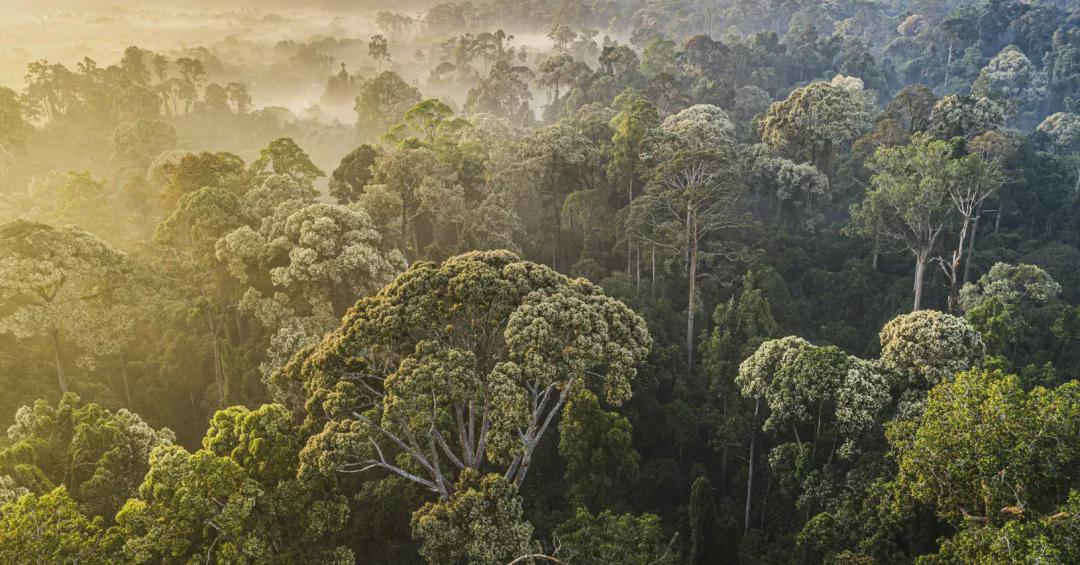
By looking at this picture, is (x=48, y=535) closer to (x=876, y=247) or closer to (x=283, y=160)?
(x=283, y=160)

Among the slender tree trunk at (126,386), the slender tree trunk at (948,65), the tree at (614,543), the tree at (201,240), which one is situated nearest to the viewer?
the tree at (614,543)

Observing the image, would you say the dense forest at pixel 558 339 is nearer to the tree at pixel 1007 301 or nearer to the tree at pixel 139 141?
the tree at pixel 1007 301

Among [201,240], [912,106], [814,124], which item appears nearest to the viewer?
[201,240]

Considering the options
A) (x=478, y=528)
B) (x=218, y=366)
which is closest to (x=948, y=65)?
(x=218, y=366)

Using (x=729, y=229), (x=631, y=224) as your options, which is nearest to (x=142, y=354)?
(x=631, y=224)

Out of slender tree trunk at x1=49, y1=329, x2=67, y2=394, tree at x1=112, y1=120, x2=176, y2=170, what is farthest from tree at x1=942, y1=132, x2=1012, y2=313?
tree at x1=112, y1=120, x2=176, y2=170

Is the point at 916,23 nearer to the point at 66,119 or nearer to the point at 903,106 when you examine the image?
the point at 903,106

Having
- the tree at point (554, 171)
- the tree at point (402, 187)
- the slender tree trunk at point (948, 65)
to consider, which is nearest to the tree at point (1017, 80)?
the slender tree trunk at point (948, 65)
